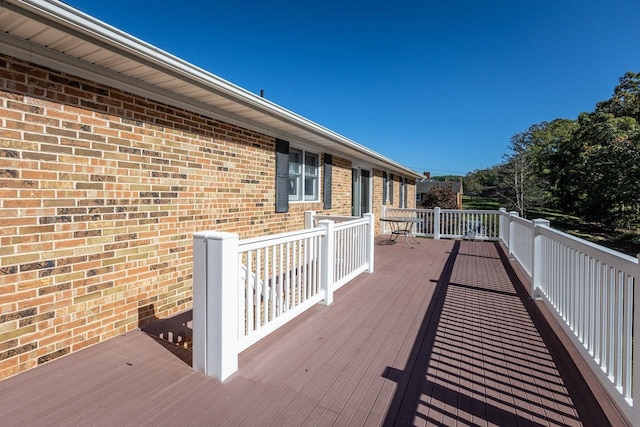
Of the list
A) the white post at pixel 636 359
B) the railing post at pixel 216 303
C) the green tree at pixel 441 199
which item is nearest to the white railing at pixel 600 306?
the white post at pixel 636 359

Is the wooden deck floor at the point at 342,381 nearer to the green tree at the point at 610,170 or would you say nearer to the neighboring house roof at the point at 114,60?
the neighboring house roof at the point at 114,60

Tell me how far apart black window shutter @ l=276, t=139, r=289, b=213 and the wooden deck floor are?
2309mm

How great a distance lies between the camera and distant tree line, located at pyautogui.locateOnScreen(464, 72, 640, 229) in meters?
17.1

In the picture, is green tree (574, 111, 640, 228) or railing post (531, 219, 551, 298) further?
green tree (574, 111, 640, 228)

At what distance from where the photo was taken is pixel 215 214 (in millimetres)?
4066

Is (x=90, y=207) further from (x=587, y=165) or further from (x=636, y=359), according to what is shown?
(x=587, y=165)

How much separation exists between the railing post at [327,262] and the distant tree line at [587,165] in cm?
2042

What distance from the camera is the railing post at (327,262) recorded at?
3867 millimetres

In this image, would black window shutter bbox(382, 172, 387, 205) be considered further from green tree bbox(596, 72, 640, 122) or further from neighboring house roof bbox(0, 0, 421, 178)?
green tree bbox(596, 72, 640, 122)

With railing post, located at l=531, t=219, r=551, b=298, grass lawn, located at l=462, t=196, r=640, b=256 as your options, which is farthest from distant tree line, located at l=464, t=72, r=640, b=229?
railing post, located at l=531, t=219, r=551, b=298

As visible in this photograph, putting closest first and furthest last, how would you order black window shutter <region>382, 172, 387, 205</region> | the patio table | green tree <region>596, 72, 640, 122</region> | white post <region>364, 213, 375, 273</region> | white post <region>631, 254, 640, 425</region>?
white post <region>631, 254, 640, 425</region> < white post <region>364, 213, 375, 273</region> < the patio table < black window shutter <region>382, 172, 387, 205</region> < green tree <region>596, 72, 640, 122</region>

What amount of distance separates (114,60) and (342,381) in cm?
329

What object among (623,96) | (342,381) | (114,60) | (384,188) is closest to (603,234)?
(623,96)

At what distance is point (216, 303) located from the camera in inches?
A: 88.5
